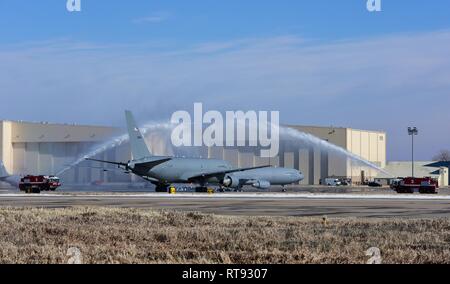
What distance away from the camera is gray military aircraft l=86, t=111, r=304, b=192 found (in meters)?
85.6

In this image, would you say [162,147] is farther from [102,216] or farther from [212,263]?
[212,263]

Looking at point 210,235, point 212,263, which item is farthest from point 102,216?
point 212,263

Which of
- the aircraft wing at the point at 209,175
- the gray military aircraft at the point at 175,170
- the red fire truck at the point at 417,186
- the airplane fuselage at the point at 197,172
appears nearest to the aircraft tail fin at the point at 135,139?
the gray military aircraft at the point at 175,170

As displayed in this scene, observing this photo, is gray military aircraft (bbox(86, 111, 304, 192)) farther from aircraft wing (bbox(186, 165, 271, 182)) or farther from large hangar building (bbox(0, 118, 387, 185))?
large hangar building (bbox(0, 118, 387, 185))

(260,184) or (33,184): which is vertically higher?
(33,184)

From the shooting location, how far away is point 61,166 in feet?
434

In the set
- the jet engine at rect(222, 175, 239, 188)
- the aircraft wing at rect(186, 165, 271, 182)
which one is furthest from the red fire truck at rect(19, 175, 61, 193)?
the jet engine at rect(222, 175, 239, 188)

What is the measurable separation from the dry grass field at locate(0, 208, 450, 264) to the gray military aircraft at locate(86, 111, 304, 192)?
52819 mm

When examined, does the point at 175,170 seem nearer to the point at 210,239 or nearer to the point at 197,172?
the point at 197,172

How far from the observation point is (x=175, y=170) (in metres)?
88.1

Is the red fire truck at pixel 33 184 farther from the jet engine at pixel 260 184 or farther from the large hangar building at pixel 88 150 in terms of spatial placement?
the large hangar building at pixel 88 150

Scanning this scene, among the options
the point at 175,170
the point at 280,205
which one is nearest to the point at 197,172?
the point at 175,170

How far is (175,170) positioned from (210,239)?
66396mm
